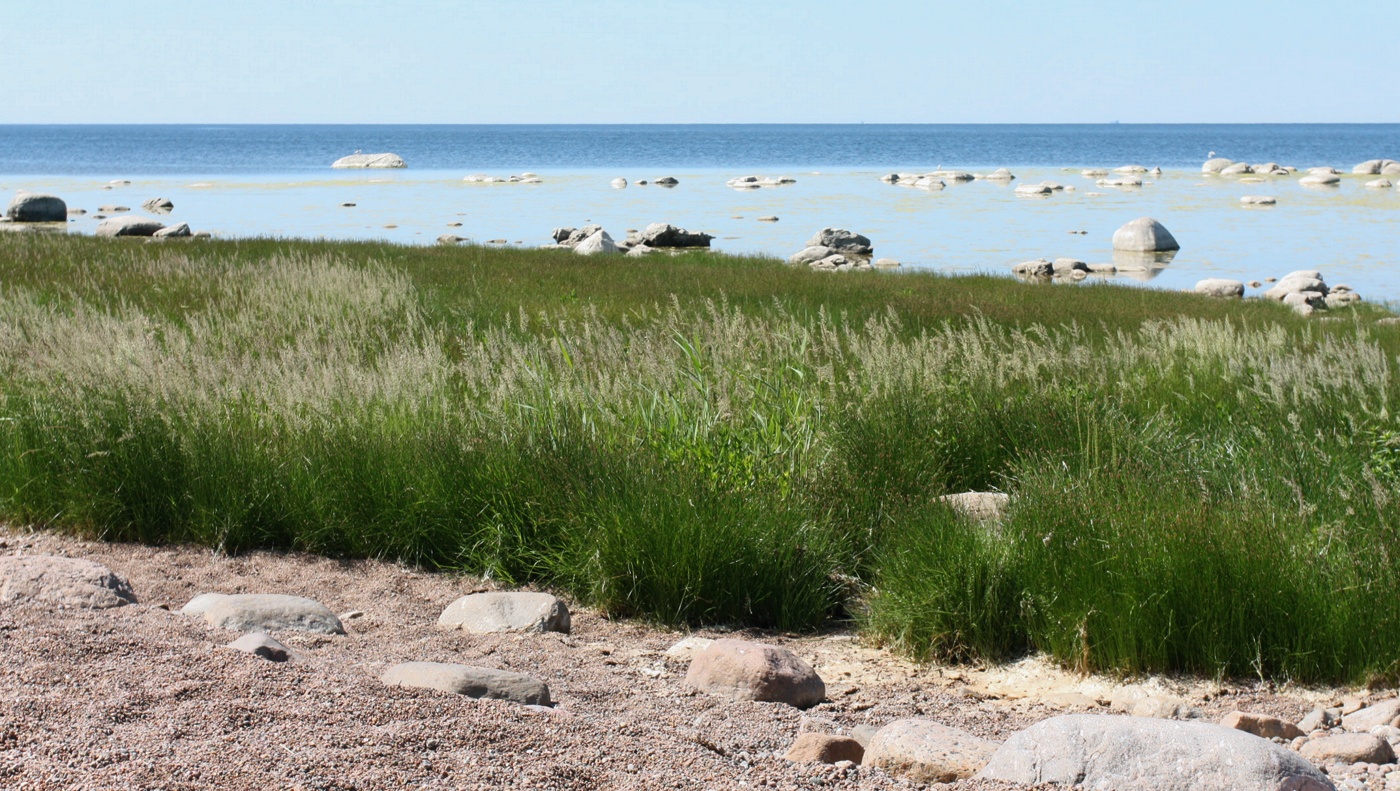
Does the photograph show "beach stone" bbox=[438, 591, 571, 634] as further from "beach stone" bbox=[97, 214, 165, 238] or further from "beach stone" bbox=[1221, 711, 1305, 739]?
"beach stone" bbox=[97, 214, 165, 238]

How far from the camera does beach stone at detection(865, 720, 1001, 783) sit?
3.30 meters

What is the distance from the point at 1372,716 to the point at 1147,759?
152cm

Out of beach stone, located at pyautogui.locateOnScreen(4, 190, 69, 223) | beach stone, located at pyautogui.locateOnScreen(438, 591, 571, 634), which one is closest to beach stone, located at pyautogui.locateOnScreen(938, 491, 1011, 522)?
beach stone, located at pyautogui.locateOnScreen(438, 591, 571, 634)

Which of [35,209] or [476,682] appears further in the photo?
[35,209]

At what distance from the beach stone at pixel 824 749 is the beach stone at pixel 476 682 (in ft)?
3.07

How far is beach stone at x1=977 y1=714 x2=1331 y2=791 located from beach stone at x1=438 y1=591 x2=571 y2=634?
2.42m

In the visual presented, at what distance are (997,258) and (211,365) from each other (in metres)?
25.2

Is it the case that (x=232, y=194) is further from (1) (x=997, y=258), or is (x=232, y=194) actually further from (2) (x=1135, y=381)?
(2) (x=1135, y=381)

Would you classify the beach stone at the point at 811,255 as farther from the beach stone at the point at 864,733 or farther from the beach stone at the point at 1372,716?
the beach stone at the point at 864,733

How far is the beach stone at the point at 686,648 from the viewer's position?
15.7 ft

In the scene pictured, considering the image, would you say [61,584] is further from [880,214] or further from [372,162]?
[372,162]

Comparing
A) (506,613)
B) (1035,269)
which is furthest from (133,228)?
(506,613)

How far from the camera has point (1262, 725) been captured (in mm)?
3820

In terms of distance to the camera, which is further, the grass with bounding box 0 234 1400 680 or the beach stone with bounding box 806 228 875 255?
the beach stone with bounding box 806 228 875 255
